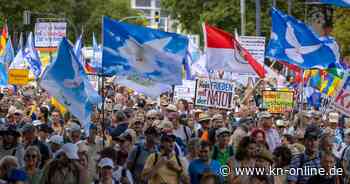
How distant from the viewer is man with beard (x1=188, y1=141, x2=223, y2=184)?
1344cm

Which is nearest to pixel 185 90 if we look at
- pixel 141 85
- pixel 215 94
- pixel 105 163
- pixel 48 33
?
pixel 215 94

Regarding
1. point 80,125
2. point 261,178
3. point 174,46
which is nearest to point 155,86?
point 174,46

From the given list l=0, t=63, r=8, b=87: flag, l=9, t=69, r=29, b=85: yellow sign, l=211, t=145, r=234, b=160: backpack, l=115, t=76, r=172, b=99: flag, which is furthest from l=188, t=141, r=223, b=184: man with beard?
l=0, t=63, r=8, b=87: flag

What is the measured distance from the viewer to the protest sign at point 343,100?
55.8 ft

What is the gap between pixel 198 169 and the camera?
44.3ft

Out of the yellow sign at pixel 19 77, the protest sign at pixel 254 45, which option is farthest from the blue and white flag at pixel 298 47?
the yellow sign at pixel 19 77

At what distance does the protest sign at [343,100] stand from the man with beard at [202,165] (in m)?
3.82

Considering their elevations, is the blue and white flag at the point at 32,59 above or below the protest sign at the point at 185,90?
above

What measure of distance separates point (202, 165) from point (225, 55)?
28.4ft

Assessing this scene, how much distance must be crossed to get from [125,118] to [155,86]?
99cm

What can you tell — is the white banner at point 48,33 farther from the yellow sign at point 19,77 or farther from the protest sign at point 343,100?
the protest sign at point 343,100

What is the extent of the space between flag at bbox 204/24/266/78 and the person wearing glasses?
9195 mm

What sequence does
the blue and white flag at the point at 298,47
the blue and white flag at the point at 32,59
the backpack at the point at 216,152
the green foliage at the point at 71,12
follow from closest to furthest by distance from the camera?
the backpack at the point at 216,152
the blue and white flag at the point at 298,47
the blue and white flag at the point at 32,59
the green foliage at the point at 71,12

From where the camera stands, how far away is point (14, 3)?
70.2 metres
